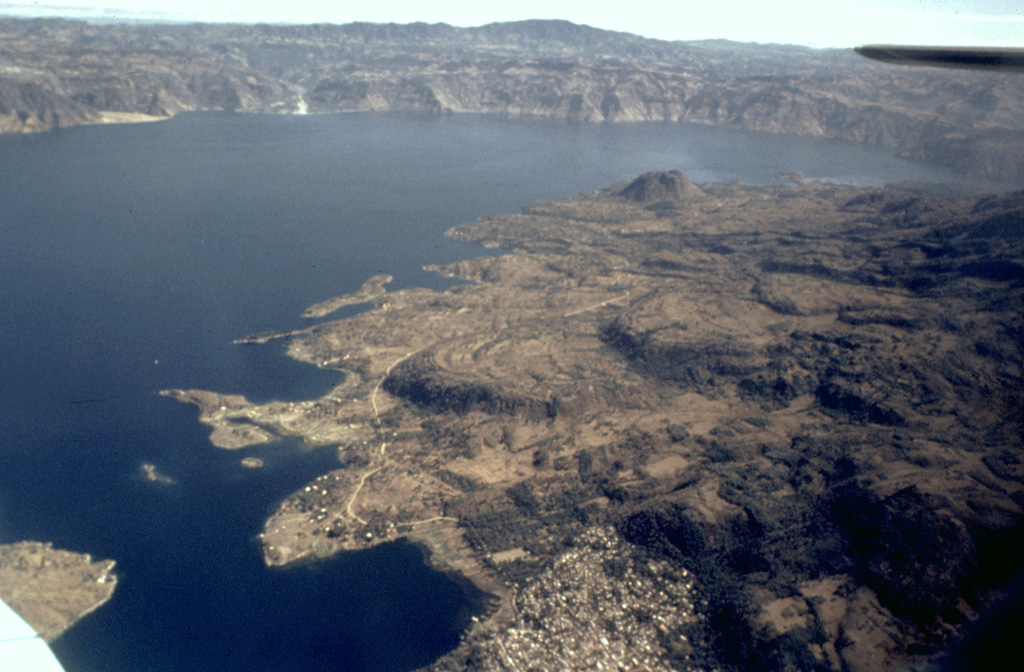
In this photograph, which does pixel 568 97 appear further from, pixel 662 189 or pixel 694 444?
pixel 694 444

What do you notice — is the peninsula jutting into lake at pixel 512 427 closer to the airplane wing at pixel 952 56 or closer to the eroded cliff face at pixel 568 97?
the airplane wing at pixel 952 56

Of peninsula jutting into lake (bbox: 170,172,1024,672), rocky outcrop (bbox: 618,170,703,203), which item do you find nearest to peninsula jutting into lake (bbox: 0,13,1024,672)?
peninsula jutting into lake (bbox: 170,172,1024,672)

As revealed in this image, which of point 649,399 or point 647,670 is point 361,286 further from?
point 647,670

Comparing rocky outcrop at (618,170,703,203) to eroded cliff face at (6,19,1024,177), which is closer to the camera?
rocky outcrop at (618,170,703,203)

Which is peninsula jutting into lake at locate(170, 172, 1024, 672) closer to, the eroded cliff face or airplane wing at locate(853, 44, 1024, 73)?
airplane wing at locate(853, 44, 1024, 73)

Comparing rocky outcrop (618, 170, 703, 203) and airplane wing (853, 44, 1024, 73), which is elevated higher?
airplane wing (853, 44, 1024, 73)

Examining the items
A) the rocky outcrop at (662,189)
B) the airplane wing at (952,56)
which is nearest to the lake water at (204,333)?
the rocky outcrop at (662,189)

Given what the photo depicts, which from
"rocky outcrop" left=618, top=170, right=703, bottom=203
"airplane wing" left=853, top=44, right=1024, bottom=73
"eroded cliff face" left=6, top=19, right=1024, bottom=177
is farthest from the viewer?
"eroded cliff face" left=6, top=19, right=1024, bottom=177
